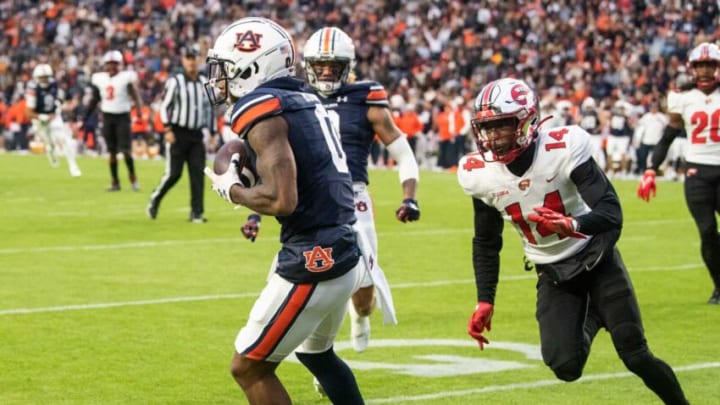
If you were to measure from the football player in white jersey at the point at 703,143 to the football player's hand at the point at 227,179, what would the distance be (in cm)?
452

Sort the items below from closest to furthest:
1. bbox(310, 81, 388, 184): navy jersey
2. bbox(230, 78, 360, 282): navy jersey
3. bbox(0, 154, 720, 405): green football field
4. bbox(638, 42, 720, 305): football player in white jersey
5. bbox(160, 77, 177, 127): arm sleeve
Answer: bbox(230, 78, 360, 282): navy jersey < bbox(0, 154, 720, 405): green football field < bbox(310, 81, 388, 184): navy jersey < bbox(638, 42, 720, 305): football player in white jersey < bbox(160, 77, 177, 127): arm sleeve

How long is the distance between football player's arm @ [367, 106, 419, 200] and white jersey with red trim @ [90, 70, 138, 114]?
10.4m

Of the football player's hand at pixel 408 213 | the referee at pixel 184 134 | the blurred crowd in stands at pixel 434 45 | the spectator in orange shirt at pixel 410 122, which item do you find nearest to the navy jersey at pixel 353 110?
the football player's hand at pixel 408 213

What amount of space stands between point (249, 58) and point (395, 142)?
2482 millimetres

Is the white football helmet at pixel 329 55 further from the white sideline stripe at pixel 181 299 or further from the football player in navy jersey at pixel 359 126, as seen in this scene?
the white sideline stripe at pixel 181 299

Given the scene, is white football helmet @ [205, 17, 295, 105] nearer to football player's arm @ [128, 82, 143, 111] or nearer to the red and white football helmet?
the red and white football helmet

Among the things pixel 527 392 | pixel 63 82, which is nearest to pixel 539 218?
pixel 527 392

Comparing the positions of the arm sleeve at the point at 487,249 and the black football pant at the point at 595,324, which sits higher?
the arm sleeve at the point at 487,249

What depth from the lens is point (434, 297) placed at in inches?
360

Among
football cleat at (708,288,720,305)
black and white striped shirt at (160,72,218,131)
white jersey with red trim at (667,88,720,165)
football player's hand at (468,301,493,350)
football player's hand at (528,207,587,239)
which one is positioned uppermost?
football player's hand at (528,207,587,239)

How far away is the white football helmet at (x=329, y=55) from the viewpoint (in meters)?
6.74

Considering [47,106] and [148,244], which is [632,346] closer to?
[148,244]

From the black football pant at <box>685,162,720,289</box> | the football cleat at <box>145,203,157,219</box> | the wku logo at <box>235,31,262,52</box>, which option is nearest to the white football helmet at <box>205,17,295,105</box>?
the wku logo at <box>235,31,262,52</box>

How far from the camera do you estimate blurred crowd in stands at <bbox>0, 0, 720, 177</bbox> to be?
26.0 m
